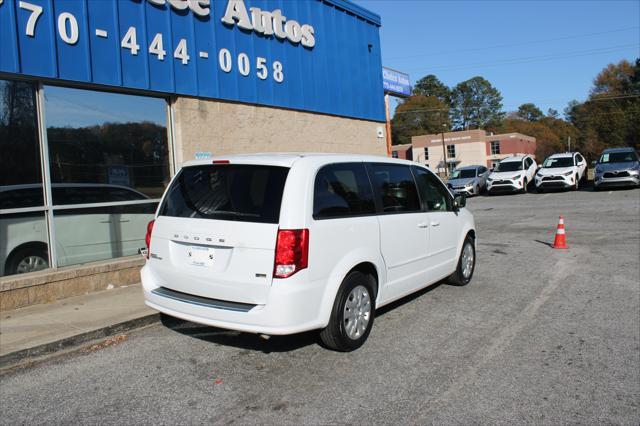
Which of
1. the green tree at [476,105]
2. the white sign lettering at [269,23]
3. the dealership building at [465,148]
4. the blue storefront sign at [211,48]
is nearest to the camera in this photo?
the blue storefront sign at [211,48]

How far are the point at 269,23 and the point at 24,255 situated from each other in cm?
625

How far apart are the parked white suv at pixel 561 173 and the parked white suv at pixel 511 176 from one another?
28.9 inches

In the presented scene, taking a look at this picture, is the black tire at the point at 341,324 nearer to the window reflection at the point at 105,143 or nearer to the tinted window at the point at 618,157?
the window reflection at the point at 105,143

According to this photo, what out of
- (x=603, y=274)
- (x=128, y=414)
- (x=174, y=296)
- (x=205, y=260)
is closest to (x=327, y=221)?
(x=205, y=260)

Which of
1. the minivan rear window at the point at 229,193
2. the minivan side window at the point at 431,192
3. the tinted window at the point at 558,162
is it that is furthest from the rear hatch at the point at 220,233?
the tinted window at the point at 558,162

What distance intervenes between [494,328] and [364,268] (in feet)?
5.35

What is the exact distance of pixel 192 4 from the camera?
8664 millimetres

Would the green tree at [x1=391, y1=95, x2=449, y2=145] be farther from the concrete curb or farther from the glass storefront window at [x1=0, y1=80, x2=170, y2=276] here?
the concrete curb

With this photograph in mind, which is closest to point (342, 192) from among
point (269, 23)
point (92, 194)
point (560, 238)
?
point (92, 194)

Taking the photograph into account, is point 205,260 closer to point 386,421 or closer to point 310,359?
point 310,359

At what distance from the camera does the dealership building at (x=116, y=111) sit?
6633mm

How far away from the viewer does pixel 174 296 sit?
4.53 m

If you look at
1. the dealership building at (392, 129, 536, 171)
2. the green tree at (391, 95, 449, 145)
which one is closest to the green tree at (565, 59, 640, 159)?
the dealership building at (392, 129, 536, 171)

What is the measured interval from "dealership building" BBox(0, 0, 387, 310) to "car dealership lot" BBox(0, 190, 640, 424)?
249cm
